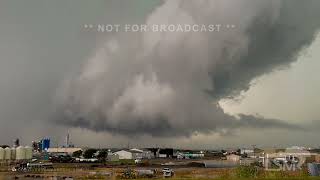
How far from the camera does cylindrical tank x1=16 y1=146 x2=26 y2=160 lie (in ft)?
87.5

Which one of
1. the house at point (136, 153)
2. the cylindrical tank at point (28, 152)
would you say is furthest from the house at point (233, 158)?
the cylindrical tank at point (28, 152)

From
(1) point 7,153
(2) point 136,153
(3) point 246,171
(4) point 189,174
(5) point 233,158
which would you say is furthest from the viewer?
(5) point 233,158

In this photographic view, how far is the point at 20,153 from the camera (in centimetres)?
2672

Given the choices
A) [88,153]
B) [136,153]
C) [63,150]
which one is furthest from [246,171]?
[63,150]

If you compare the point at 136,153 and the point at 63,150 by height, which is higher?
the point at 63,150

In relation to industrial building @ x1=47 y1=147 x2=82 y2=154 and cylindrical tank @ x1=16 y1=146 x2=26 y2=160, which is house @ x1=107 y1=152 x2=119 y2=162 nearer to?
industrial building @ x1=47 y1=147 x2=82 y2=154

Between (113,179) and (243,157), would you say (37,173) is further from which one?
(243,157)

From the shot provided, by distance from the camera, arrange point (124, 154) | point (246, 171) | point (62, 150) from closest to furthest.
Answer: point (62, 150)
point (246, 171)
point (124, 154)

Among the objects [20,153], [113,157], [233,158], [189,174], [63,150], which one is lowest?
[189,174]

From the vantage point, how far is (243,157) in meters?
27.9

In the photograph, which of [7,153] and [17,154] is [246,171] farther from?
[7,153]

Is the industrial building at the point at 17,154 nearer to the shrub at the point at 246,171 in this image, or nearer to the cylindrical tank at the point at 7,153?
the cylindrical tank at the point at 7,153

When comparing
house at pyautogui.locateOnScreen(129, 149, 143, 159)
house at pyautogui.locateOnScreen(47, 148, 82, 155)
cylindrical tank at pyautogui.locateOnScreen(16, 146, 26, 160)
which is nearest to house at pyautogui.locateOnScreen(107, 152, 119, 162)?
house at pyautogui.locateOnScreen(129, 149, 143, 159)

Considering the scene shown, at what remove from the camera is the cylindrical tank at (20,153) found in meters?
26.7
